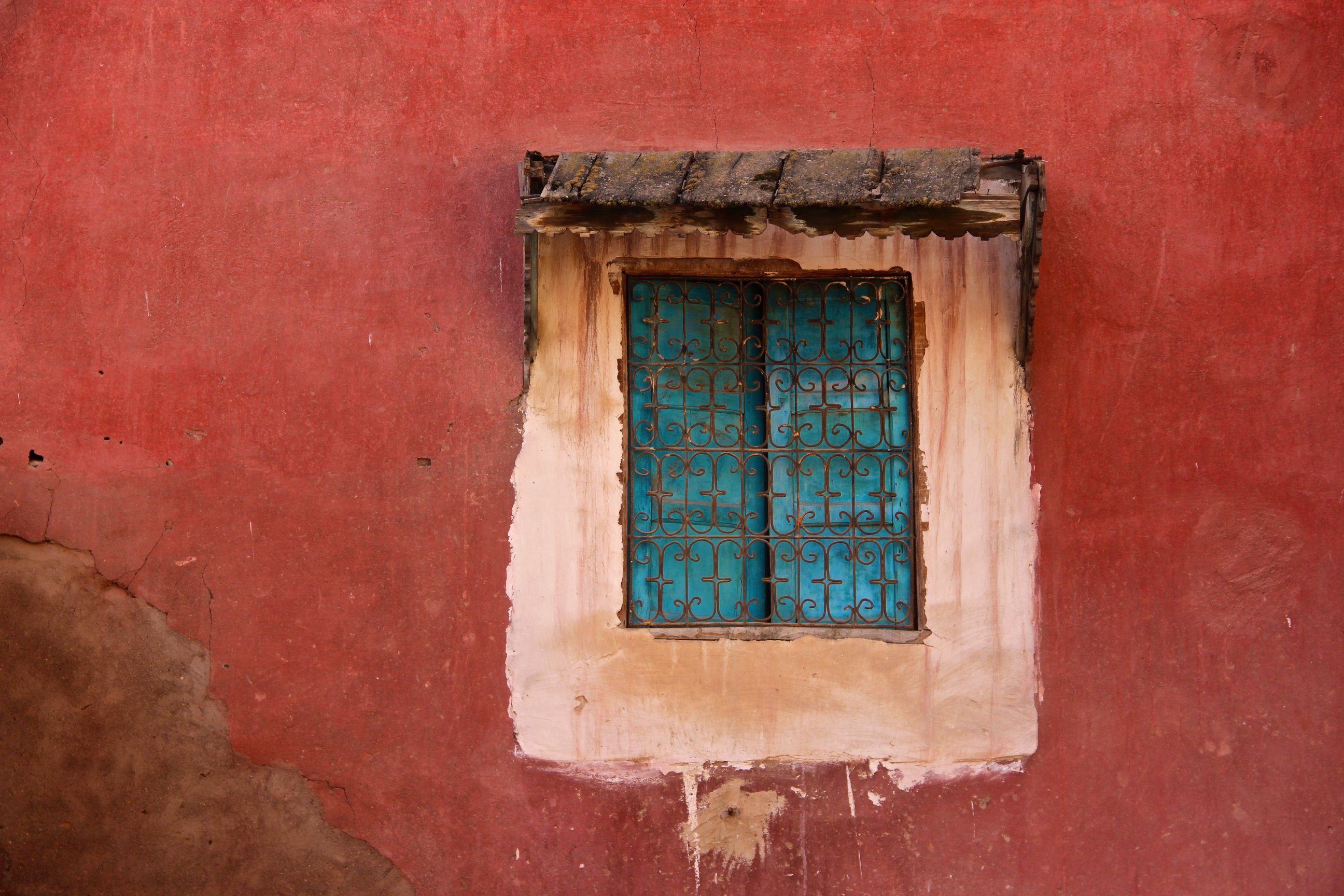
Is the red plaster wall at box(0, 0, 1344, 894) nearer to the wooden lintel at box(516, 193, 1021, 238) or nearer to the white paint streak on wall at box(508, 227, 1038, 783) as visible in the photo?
the white paint streak on wall at box(508, 227, 1038, 783)

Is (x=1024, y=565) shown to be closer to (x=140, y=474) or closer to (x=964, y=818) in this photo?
(x=964, y=818)

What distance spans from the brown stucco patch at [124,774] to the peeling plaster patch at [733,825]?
965 millimetres

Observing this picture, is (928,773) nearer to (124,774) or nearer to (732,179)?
(732,179)

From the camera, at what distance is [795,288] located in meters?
3.10

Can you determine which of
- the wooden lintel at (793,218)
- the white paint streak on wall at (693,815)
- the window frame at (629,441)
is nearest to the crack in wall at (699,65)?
the window frame at (629,441)

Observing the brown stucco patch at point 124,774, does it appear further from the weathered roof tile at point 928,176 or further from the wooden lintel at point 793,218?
the weathered roof tile at point 928,176

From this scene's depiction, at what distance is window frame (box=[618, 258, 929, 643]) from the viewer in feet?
9.86

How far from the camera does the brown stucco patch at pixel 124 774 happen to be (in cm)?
300

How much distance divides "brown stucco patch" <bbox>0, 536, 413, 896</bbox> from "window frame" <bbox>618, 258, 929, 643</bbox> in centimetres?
125

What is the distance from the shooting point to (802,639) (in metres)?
2.99

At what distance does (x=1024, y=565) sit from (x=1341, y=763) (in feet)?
3.92

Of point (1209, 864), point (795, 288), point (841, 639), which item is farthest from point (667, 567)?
point (1209, 864)

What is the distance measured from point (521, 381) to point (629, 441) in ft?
1.37

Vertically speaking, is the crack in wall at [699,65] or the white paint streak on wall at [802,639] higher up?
the crack in wall at [699,65]
